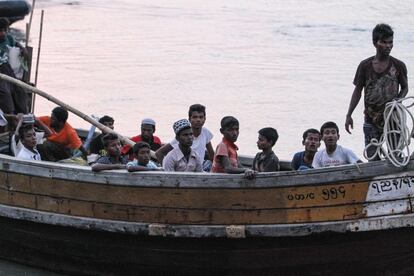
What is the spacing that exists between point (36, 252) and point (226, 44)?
44.4ft

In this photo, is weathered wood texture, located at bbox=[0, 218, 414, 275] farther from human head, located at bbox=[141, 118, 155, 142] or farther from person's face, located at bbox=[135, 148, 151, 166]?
human head, located at bbox=[141, 118, 155, 142]

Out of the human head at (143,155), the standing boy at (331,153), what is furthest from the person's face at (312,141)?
the human head at (143,155)

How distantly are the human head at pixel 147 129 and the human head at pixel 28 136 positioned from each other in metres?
1.03

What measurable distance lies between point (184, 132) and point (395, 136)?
1.51 m

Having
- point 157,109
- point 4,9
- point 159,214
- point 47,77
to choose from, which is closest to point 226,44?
point 47,77

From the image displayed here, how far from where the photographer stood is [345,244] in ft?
23.2

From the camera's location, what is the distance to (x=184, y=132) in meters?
7.61

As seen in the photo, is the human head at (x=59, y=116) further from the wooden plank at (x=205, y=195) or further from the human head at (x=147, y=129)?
the wooden plank at (x=205, y=195)

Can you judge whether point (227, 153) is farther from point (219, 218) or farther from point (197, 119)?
point (219, 218)

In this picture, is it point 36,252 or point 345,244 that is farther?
point 36,252

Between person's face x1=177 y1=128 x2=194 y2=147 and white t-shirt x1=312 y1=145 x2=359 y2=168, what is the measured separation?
0.90m

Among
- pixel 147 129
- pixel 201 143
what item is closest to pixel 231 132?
pixel 201 143

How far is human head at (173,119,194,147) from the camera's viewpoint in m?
7.60

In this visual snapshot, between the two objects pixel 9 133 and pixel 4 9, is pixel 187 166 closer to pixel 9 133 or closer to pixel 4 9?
pixel 9 133
